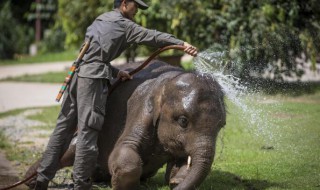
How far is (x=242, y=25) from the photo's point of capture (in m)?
13.7

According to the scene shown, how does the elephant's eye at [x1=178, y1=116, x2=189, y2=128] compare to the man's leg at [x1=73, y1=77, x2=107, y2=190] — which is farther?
the man's leg at [x1=73, y1=77, x2=107, y2=190]

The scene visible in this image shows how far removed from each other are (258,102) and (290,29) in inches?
205

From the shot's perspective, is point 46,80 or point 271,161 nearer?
point 271,161

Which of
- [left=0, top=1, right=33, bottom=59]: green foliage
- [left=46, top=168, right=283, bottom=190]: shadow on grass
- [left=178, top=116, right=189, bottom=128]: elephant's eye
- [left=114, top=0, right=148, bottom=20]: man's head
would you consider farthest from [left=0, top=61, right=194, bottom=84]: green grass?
[left=178, top=116, right=189, bottom=128]: elephant's eye

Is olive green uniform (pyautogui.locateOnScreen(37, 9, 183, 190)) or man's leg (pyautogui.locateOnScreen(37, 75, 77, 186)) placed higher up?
olive green uniform (pyautogui.locateOnScreen(37, 9, 183, 190))

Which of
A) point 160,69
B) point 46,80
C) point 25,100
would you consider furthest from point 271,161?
point 46,80

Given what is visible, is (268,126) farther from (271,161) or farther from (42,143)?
(42,143)

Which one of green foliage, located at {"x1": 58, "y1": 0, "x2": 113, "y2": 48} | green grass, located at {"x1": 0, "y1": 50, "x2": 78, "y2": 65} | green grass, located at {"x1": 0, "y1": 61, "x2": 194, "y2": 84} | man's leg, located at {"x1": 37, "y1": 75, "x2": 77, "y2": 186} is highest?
man's leg, located at {"x1": 37, "y1": 75, "x2": 77, "y2": 186}

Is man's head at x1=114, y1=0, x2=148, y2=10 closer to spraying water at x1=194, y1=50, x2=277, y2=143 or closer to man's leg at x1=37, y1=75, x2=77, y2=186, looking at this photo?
spraying water at x1=194, y1=50, x2=277, y2=143

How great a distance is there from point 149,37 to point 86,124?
100 centimetres

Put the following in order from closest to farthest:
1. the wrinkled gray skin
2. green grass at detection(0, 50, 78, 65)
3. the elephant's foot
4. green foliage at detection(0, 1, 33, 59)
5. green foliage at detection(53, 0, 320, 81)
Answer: the wrinkled gray skin < the elephant's foot < green foliage at detection(53, 0, 320, 81) < green grass at detection(0, 50, 78, 65) < green foliage at detection(0, 1, 33, 59)

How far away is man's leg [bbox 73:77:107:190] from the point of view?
6.38 metres

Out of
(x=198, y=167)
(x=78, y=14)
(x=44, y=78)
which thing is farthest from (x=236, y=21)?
(x=198, y=167)

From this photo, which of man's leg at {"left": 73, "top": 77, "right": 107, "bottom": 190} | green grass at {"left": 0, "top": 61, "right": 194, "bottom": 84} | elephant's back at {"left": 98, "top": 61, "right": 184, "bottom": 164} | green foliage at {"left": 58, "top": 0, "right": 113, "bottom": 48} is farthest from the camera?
green grass at {"left": 0, "top": 61, "right": 194, "bottom": 84}
